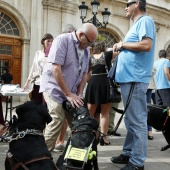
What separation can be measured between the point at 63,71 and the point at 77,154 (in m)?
1.25

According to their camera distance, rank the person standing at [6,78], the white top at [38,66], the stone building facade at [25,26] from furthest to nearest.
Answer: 1. the stone building facade at [25,26]
2. the person standing at [6,78]
3. the white top at [38,66]

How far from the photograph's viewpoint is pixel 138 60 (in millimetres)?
3549

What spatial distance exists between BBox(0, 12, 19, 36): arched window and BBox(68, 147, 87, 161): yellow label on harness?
12.7m

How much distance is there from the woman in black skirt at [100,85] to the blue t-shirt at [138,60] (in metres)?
1.42

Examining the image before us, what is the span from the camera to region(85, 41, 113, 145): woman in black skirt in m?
5.06

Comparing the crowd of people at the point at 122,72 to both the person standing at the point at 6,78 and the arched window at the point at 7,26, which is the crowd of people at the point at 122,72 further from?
the arched window at the point at 7,26

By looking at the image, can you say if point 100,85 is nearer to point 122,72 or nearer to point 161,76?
point 122,72

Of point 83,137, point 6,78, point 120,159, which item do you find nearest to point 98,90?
point 120,159

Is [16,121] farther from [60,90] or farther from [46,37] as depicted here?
[46,37]

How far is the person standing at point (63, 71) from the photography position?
3.50 m

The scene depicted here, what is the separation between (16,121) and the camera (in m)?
2.95

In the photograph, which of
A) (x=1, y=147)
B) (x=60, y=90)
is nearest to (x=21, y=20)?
(x=1, y=147)

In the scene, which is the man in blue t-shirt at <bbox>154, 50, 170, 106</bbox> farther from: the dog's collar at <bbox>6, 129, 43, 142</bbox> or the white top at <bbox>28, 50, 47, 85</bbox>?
the dog's collar at <bbox>6, 129, 43, 142</bbox>

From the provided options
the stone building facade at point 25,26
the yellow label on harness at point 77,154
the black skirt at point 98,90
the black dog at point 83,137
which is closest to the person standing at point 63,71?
the black dog at point 83,137
